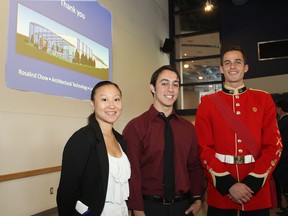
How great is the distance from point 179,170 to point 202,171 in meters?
0.28

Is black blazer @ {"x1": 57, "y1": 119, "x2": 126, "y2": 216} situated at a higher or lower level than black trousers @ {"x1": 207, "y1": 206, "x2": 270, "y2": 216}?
higher

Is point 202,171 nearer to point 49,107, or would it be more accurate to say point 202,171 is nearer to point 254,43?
point 49,107

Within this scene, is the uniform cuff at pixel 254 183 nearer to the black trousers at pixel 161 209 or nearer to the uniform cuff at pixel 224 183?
the uniform cuff at pixel 224 183

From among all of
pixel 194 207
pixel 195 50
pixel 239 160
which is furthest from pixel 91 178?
pixel 195 50

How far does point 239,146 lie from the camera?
185 centimetres

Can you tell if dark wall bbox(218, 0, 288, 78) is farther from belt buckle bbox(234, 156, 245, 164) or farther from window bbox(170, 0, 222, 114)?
belt buckle bbox(234, 156, 245, 164)

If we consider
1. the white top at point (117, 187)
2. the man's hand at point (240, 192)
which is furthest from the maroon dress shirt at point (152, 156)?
the man's hand at point (240, 192)

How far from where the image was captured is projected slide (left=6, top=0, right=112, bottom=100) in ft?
8.86

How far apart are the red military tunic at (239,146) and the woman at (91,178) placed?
65cm

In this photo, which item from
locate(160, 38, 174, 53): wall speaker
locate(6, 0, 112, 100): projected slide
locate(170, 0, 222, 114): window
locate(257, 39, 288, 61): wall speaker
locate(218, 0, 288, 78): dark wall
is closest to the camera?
locate(6, 0, 112, 100): projected slide

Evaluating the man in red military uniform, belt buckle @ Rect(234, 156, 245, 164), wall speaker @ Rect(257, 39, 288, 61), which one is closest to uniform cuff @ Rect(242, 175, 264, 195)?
the man in red military uniform

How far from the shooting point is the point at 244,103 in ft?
6.43

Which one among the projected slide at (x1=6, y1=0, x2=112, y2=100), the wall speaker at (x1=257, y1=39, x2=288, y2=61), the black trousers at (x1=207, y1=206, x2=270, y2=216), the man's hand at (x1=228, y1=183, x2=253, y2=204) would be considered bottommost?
the black trousers at (x1=207, y1=206, x2=270, y2=216)

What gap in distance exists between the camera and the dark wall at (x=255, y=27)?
701 centimetres
